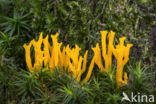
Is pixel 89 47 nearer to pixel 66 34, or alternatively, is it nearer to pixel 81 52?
pixel 81 52

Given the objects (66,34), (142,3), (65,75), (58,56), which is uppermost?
(142,3)

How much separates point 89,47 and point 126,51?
53cm

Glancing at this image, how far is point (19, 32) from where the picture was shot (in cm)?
279

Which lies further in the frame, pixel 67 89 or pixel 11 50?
pixel 11 50

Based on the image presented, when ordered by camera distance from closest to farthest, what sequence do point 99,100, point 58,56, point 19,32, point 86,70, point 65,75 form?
point 99,100
point 65,75
point 58,56
point 86,70
point 19,32

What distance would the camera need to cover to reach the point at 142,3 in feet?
8.53

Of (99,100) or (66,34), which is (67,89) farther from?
(66,34)

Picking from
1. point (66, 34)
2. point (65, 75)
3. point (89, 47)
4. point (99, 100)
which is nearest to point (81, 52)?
point (89, 47)

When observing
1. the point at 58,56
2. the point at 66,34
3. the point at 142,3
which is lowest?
the point at 58,56

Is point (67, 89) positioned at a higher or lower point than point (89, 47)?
lower

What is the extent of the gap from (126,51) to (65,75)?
1.93 ft

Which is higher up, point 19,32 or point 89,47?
point 19,32

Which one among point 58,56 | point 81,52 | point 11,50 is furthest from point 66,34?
point 11,50

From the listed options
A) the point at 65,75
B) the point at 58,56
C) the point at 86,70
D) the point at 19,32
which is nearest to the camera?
the point at 65,75
